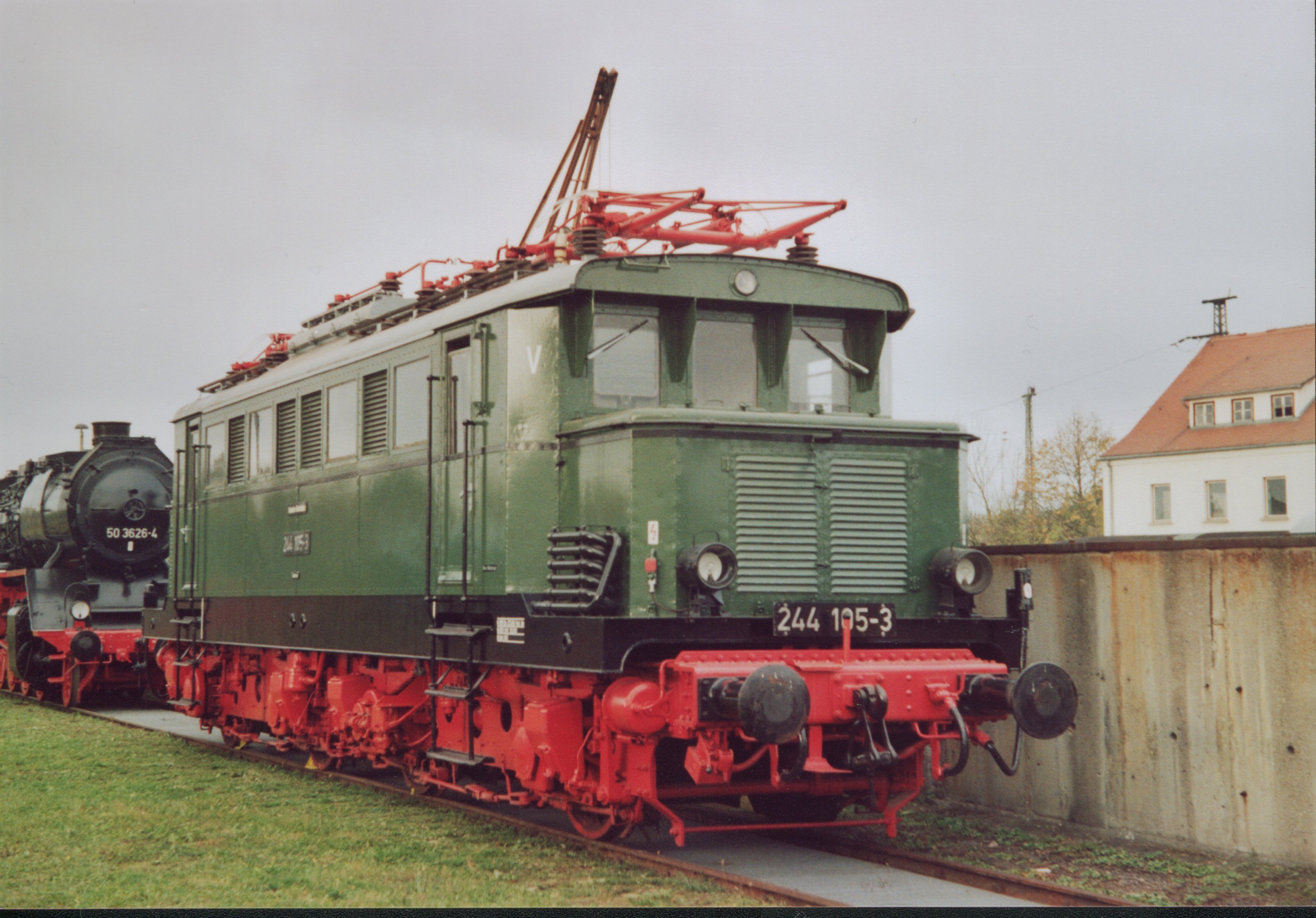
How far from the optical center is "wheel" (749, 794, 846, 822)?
32.5 feet

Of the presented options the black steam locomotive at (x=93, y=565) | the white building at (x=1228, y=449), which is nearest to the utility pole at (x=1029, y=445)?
the white building at (x=1228, y=449)

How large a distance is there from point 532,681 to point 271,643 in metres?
4.48

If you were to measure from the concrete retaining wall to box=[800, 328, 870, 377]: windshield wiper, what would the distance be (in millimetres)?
1914

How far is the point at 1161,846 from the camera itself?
29.1 ft

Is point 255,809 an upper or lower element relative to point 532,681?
lower

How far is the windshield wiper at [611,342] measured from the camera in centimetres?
896

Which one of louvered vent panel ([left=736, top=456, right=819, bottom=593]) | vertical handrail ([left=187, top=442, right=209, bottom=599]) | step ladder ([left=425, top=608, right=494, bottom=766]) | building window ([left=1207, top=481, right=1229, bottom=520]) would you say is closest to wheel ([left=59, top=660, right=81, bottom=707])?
vertical handrail ([left=187, top=442, right=209, bottom=599])

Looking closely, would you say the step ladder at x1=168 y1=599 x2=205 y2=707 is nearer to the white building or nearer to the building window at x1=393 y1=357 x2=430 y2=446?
the building window at x1=393 y1=357 x2=430 y2=446

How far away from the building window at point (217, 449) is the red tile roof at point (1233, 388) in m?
25.2

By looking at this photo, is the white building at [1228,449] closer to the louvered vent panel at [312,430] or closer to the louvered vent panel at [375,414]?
the louvered vent panel at [312,430]

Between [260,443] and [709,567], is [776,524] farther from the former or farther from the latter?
[260,443]

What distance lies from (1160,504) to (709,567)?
31065mm

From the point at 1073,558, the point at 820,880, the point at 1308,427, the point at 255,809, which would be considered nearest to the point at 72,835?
the point at 255,809

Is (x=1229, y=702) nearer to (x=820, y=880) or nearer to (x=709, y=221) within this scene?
(x=820, y=880)
